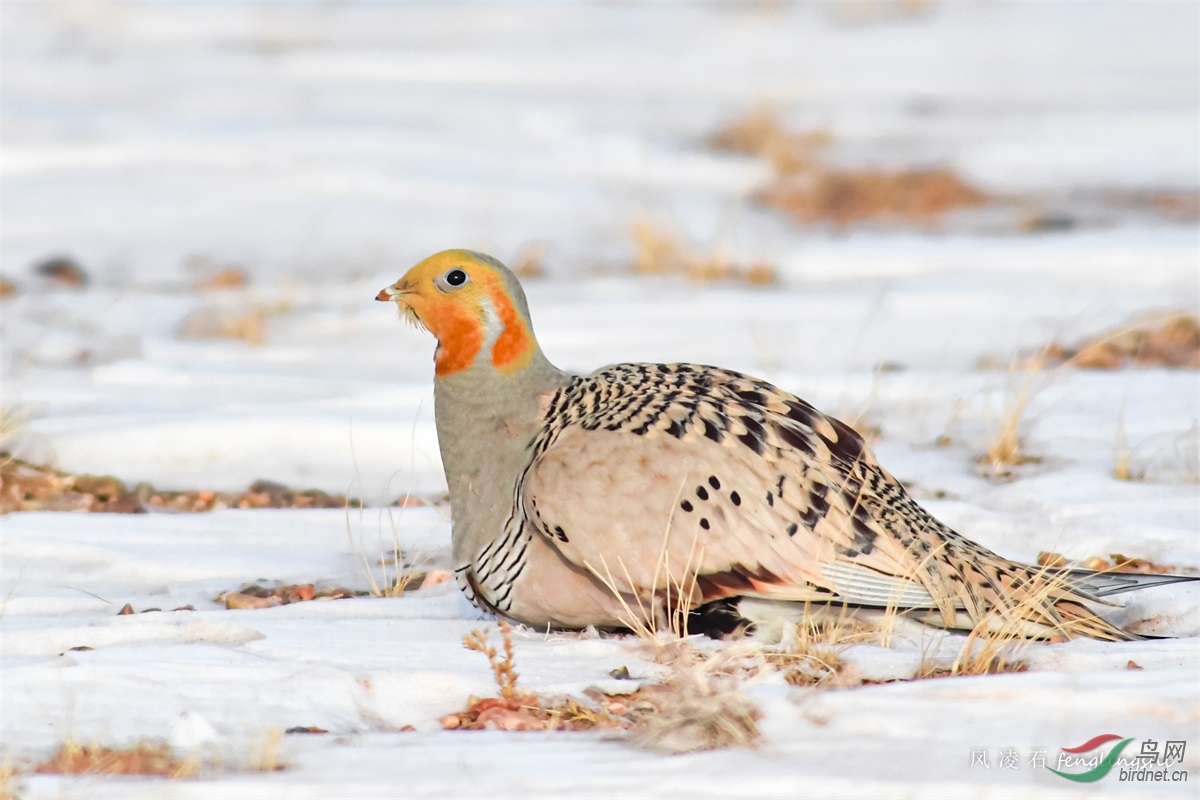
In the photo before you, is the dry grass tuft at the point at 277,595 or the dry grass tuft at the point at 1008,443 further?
the dry grass tuft at the point at 1008,443

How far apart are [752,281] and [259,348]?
2812mm

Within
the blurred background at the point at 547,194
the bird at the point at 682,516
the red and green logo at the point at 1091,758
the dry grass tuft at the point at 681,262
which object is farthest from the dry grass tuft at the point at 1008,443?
the dry grass tuft at the point at 681,262

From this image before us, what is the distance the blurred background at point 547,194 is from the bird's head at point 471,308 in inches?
69.4

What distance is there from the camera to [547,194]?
10969 mm

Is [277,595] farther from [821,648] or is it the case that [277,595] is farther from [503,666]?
[821,648]

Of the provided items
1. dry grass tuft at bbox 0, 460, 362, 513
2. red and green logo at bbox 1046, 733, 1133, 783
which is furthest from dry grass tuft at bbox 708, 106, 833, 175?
red and green logo at bbox 1046, 733, 1133, 783

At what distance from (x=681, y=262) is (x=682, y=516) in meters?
5.48

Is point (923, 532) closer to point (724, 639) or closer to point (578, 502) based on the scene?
point (724, 639)

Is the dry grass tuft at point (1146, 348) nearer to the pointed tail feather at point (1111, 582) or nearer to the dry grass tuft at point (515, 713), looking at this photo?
the pointed tail feather at point (1111, 582)

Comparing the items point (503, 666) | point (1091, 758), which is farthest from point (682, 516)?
point (1091, 758)

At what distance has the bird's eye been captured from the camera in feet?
13.8

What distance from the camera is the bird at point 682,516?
3826 millimetres

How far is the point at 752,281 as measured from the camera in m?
9.13

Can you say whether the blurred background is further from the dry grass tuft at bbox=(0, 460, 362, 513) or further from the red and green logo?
the red and green logo
